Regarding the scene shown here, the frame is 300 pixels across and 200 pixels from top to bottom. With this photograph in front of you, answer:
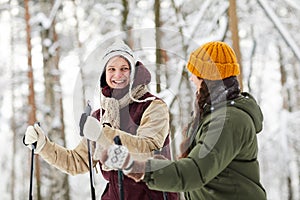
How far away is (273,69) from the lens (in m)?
6.59

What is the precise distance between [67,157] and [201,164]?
86 centimetres

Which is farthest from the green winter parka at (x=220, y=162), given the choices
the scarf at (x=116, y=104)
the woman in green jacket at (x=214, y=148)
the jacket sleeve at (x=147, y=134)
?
the scarf at (x=116, y=104)

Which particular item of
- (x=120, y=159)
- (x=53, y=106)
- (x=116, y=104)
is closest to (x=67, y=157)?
(x=116, y=104)

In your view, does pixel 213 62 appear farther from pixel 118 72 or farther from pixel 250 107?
pixel 118 72

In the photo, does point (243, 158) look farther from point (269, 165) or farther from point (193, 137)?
point (269, 165)

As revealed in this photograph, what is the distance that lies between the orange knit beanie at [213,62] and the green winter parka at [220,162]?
0.09 m

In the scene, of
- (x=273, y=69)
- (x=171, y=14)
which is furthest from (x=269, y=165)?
(x=171, y=14)

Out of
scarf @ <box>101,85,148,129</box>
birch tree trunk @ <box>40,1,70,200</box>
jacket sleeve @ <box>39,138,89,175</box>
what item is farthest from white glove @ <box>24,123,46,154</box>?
birch tree trunk @ <box>40,1,70,200</box>

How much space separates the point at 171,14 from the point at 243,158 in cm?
388

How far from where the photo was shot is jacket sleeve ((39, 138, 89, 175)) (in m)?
1.92

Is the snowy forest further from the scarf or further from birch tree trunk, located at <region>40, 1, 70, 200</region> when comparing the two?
the scarf

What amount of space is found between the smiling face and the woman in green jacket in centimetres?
42

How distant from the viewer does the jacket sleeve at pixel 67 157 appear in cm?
192

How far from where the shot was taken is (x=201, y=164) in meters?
1.22
